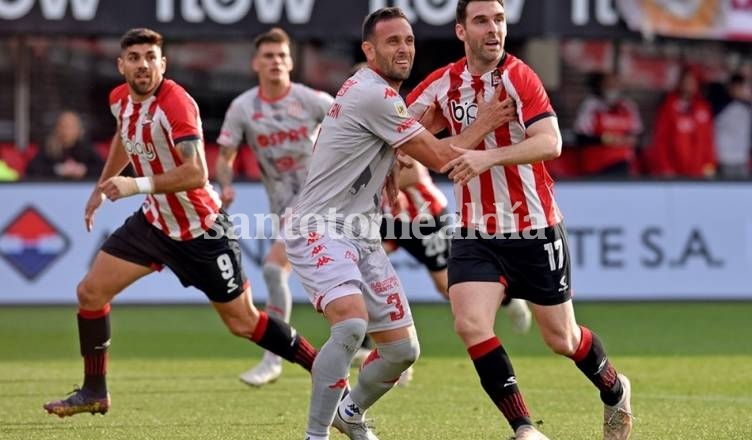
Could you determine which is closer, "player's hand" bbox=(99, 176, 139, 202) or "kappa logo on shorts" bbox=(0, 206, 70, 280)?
"player's hand" bbox=(99, 176, 139, 202)

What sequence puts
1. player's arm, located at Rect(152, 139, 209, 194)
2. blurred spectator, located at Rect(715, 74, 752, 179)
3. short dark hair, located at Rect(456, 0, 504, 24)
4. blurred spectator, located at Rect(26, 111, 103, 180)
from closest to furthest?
short dark hair, located at Rect(456, 0, 504, 24) < player's arm, located at Rect(152, 139, 209, 194) < blurred spectator, located at Rect(26, 111, 103, 180) < blurred spectator, located at Rect(715, 74, 752, 179)

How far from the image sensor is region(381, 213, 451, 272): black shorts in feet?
40.0

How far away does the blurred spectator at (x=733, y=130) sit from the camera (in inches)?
762

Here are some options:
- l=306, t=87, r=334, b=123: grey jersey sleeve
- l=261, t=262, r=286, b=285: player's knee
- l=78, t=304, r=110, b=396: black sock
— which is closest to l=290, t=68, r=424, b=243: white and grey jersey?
l=78, t=304, r=110, b=396: black sock

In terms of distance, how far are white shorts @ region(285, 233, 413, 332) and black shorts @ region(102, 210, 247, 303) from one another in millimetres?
1617

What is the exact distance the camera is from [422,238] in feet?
40.0

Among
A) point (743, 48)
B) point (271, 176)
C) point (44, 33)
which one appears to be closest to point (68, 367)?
Answer: point (271, 176)

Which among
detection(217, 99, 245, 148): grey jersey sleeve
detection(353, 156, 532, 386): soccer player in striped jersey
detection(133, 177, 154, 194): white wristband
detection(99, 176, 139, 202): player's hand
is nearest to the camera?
detection(99, 176, 139, 202): player's hand

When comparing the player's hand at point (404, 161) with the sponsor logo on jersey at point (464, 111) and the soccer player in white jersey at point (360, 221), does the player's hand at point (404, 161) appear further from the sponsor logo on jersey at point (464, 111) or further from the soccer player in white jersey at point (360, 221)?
the sponsor logo on jersey at point (464, 111)

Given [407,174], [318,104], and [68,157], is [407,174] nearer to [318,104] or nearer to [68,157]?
[318,104]

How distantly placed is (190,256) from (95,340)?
756 mm

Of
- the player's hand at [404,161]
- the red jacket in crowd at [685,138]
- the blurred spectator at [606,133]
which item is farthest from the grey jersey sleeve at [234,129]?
the red jacket in crowd at [685,138]

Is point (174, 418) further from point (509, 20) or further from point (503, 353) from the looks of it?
point (509, 20)

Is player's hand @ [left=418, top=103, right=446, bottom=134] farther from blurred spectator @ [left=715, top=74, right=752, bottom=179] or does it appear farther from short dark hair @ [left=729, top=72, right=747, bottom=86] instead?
short dark hair @ [left=729, top=72, right=747, bottom=86]
